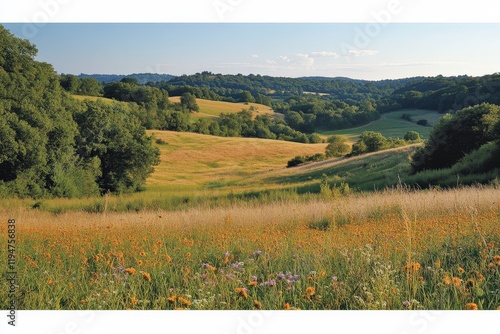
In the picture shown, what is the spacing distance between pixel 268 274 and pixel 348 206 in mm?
4636

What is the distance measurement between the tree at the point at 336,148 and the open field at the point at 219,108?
18.0 meters

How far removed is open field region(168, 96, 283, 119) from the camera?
71312 millimetres

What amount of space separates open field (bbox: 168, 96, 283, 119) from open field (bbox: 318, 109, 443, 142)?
10460 millimetres

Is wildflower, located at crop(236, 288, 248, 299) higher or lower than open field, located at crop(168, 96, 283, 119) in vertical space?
lower

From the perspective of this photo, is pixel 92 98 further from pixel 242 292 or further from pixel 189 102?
pixel 242 292

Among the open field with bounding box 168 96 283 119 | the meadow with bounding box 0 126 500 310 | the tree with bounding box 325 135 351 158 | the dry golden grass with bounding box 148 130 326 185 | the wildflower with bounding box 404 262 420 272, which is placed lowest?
the dry golden grass with bounding box 148 130 326 185

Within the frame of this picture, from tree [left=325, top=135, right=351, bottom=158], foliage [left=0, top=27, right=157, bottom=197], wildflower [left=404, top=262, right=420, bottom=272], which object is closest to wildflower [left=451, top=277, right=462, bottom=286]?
wildflower [left=404, top=262, right=420, bottom=272]

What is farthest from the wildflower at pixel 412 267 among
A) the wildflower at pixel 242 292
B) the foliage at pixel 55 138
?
the foliage at pixel 55 138

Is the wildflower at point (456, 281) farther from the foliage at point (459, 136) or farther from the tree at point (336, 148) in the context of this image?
the tree at point (336, 148)

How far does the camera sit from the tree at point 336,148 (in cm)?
5457

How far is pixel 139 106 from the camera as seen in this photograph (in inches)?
2228

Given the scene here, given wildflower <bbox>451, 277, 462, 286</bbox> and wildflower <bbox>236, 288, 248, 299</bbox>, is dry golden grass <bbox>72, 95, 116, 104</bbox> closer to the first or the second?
wildflower <bbox>236, 288, 248, 299</bbox>

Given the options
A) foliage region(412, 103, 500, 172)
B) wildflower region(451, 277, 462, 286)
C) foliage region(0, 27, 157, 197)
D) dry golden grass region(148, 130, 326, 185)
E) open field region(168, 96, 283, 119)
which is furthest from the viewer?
open field region(168, 96, 283, 119)

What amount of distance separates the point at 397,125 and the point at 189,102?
3261 cm
